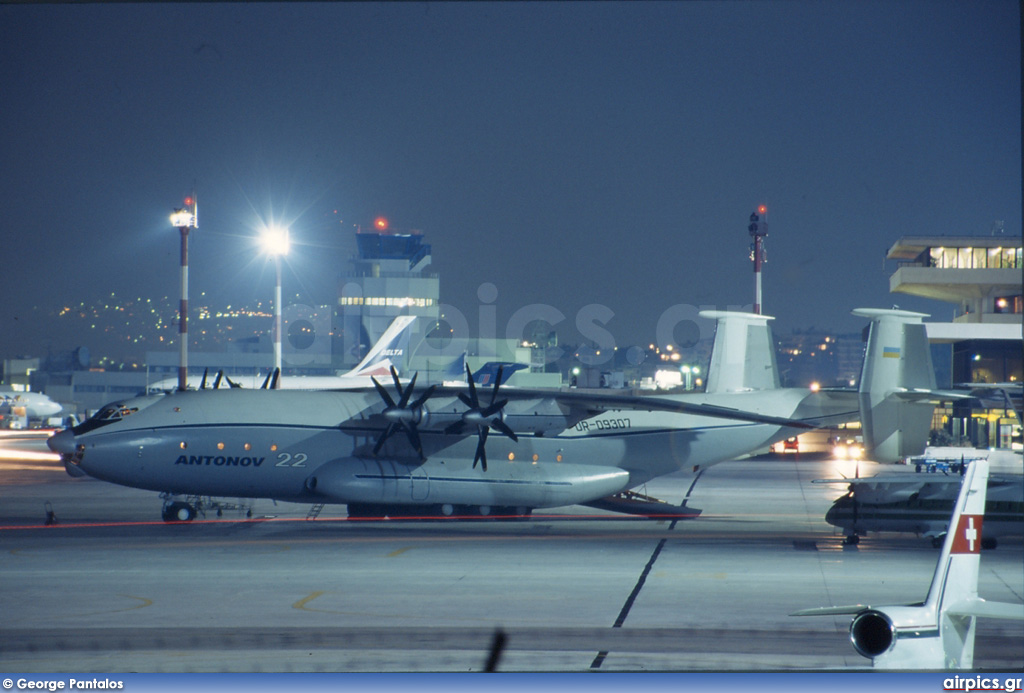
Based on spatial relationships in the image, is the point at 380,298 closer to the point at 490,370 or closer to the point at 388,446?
the point at 490,370

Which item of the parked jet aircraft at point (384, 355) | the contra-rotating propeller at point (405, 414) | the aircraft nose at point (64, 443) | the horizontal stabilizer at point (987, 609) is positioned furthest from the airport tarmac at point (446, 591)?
the parked jet aircraft at point (384, 355)

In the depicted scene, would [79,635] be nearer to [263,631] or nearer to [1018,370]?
[263,631]

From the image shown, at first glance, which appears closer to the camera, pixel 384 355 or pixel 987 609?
pixel 987 609

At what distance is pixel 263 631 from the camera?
1195 cm

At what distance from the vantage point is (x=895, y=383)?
21.5 m

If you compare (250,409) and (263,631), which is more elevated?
(250,409)

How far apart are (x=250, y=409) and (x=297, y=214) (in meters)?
19.5

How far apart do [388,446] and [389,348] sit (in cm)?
2621

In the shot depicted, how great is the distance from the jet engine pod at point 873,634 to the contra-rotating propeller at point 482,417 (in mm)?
13166

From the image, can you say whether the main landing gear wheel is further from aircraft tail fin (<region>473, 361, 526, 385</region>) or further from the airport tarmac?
aircraft tail fin (<region>473, 361, 526, 385</region>)

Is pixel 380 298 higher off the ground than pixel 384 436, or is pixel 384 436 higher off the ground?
pixel 380 298

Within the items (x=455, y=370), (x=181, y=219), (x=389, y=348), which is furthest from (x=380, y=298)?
(x=181, y=219)

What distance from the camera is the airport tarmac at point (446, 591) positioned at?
35.8 feet

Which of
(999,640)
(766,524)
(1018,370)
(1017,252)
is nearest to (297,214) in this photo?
(766,524)
